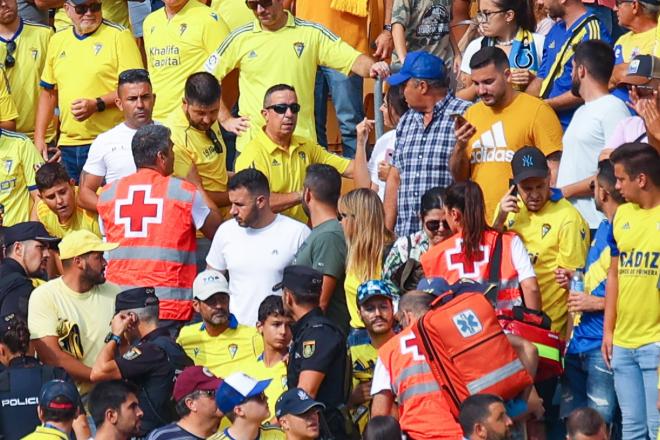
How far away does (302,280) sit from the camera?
385 inches

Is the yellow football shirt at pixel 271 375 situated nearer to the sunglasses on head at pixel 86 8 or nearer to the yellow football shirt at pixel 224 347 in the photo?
the yellow football shirt at pixel 224 347

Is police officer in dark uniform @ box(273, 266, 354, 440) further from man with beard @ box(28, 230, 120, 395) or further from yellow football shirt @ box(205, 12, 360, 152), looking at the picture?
yellow football shirt @ box(205, 12, 360, 152)

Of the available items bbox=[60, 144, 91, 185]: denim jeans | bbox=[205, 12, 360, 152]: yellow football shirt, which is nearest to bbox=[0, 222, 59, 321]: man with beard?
bbox=[205, 12, 360, 152]: yellow football shirt

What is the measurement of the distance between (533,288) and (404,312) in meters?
0.95

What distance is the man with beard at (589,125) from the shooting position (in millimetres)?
11031

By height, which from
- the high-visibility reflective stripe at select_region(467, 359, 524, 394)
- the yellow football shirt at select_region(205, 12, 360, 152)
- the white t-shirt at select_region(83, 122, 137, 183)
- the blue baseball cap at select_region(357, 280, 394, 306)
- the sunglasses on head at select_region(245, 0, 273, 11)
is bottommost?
the high-visibility reflective stripe at select_region(467, 359, 524, 394)

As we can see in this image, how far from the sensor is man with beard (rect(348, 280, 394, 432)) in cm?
977

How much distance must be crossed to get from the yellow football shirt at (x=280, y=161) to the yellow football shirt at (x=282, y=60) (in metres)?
0.59

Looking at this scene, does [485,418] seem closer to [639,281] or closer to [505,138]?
[639,281]

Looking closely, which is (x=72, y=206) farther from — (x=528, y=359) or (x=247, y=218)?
(x=528, y=359)

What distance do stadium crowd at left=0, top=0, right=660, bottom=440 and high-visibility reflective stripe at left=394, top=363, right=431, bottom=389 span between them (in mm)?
21

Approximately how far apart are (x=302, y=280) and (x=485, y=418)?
74.6 inches

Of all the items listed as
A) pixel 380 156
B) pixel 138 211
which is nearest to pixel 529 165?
pixel 380 156

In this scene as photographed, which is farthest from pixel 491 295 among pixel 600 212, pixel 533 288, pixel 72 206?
pixel 72 206
